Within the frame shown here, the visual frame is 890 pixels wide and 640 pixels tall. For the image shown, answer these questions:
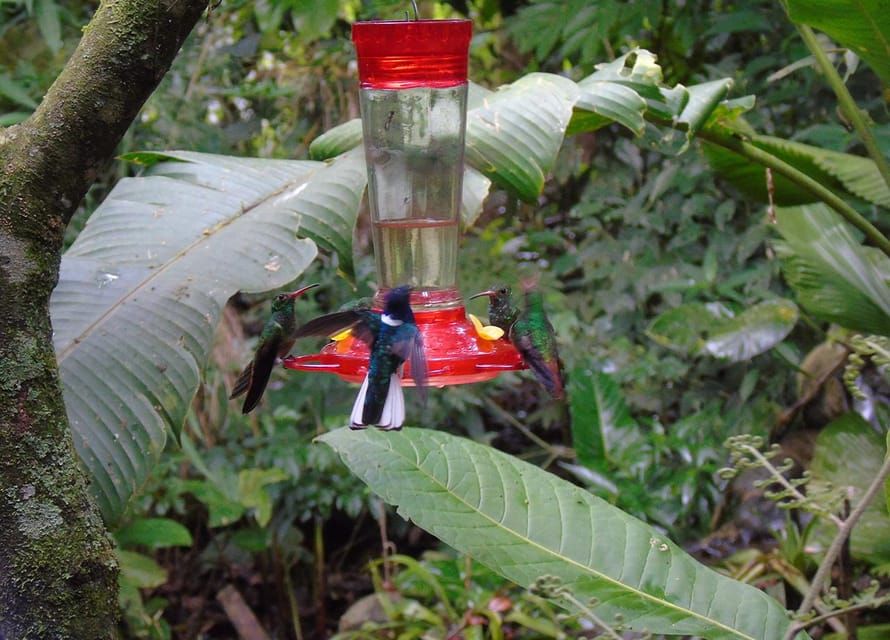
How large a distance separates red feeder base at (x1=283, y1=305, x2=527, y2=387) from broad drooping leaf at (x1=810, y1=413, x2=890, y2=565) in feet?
4.42

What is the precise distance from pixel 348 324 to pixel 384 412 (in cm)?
14

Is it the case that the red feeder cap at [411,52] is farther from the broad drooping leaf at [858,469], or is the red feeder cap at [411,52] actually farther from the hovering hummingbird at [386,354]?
the broad drooping leaf at [858,469]

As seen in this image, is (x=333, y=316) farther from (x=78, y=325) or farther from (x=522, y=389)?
(x=522, y=389)

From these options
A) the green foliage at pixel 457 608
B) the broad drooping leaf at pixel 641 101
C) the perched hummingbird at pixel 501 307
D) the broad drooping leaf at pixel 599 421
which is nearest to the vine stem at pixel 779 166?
the broad drooping leaf at pixel 641 101

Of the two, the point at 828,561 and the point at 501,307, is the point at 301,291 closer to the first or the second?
the point at 501,307

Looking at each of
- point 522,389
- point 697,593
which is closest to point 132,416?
point 697,593

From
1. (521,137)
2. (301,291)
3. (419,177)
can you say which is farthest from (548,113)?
(301,291)

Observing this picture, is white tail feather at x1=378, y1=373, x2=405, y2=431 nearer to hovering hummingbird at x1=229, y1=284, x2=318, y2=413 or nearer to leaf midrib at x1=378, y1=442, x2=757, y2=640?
hovering hummingbird at x1=229, y1=284, x2=318, y2=413

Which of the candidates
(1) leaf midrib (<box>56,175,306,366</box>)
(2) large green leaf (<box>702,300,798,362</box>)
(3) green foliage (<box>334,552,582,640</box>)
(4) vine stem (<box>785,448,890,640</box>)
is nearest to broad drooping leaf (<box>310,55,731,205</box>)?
(1) leaf midrib (<box>56,175,306,366</box>)

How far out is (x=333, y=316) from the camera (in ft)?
3.45

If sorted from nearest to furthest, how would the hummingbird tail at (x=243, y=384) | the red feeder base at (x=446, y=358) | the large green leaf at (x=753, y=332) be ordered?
→ the red feeder base at (x=446, y=358), the hummingbird tail at (x=243, y=384), the large green leaf at (x=753, y=332)

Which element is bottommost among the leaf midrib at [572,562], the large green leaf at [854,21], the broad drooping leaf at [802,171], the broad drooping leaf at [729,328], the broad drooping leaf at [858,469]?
the broad drooping leaf at [858,469]

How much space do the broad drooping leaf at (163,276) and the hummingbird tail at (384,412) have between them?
0.33 metres

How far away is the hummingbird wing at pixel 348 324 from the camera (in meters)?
1.04
